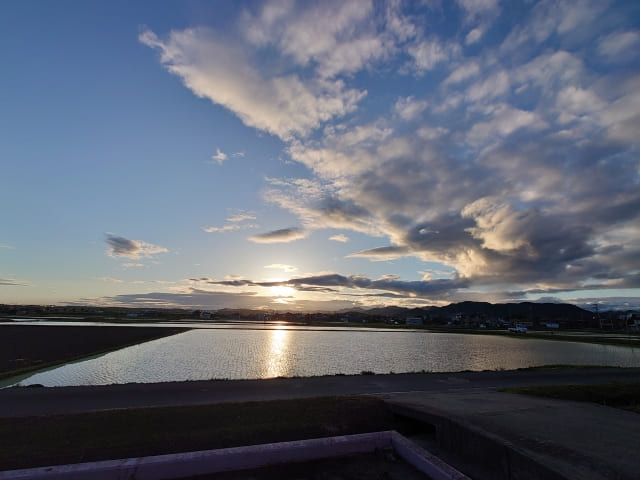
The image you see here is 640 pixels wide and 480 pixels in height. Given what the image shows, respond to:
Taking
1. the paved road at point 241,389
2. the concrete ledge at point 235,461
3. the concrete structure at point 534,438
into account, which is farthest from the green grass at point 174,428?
the paved road at point 241,389

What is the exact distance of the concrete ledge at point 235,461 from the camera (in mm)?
5887

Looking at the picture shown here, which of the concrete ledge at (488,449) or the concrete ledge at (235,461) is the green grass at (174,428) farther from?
the concrete ledge at (488,449)

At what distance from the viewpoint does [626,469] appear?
19.4 feet

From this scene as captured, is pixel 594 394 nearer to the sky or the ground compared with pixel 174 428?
nearer to the sky

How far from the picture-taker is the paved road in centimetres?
1188

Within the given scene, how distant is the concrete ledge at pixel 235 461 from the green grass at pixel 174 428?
1.21 metres

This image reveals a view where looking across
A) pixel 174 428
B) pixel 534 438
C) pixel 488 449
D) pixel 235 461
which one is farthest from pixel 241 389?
pixel 534 438

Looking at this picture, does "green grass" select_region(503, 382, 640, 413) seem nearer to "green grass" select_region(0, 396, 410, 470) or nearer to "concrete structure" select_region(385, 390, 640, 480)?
"concrete structure" select_region(385, 390, 640, 480)

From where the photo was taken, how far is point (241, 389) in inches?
577

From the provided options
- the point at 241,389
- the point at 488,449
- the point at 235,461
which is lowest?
the point at 235,461

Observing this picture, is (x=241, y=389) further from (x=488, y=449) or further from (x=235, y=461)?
(x=488, y=449)

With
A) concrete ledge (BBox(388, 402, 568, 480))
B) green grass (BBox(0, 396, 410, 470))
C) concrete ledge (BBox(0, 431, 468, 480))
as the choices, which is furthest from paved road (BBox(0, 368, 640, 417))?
concrete ledge (BBox(388, 402, 568, 480))

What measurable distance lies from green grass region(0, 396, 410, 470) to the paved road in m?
2.40

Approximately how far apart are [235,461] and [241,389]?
833cm
